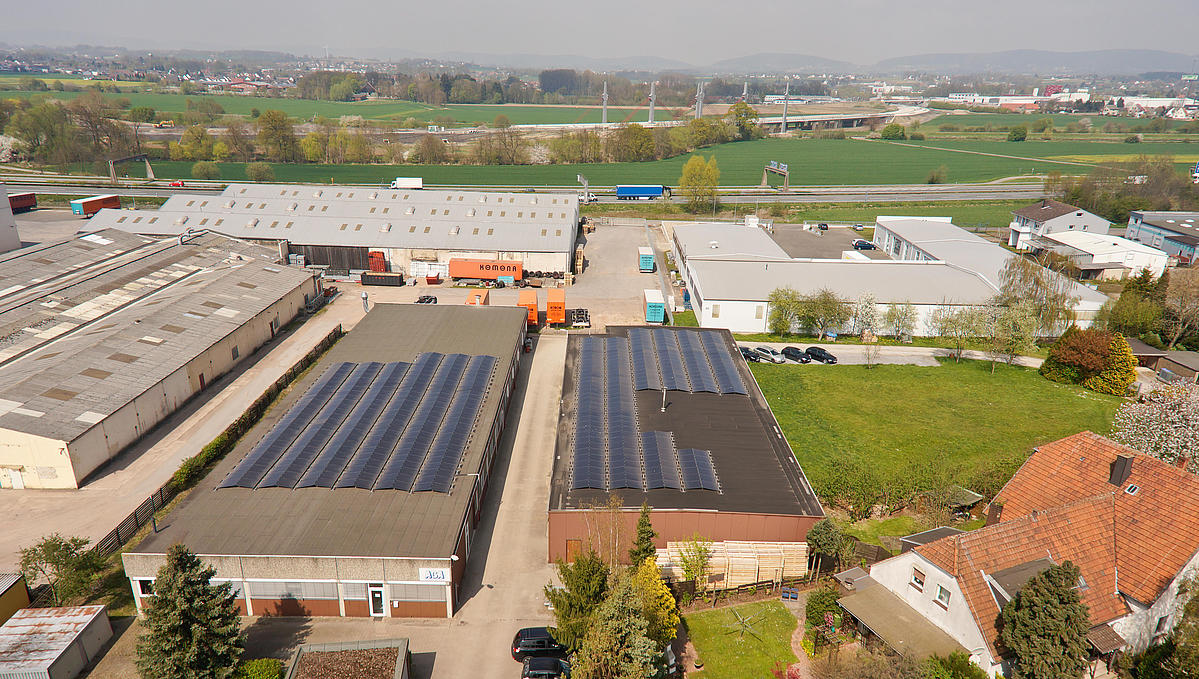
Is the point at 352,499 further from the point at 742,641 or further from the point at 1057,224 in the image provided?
the point at 1057,224

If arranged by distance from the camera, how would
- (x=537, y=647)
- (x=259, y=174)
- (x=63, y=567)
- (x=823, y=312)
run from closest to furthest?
(x=537, y=647) < (x=63, y=567) < (x=823, y=312) < (x=259, y=174)

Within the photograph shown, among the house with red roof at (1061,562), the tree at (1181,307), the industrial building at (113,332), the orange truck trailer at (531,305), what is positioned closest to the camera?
the house with red roof at (1061,562)

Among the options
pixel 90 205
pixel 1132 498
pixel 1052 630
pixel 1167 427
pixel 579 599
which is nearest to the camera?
pixel 1052 630

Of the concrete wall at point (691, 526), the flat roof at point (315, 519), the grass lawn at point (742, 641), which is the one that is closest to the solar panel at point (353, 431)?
the flat roof at point (315, 519)

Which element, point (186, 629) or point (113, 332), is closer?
point (186, 629)

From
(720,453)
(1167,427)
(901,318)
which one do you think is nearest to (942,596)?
(720,453)

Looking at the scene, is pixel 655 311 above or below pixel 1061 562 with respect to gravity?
below

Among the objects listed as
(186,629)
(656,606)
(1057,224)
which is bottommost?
(656,606)

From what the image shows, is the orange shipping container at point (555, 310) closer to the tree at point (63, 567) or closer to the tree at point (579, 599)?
the tree at point (579, 599)
